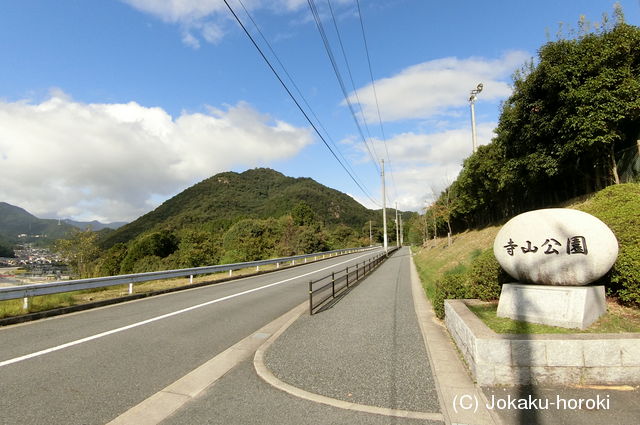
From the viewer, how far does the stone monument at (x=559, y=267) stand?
520cm

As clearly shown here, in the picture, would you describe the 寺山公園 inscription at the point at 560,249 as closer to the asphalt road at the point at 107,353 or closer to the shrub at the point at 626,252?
the shrub at the point at 626,252

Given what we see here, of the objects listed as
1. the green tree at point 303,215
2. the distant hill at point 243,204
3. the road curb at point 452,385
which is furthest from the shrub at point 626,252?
the distant hill at point 243,204

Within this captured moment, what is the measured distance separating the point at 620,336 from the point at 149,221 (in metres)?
114

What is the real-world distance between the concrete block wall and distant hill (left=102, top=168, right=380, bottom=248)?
9001 cm

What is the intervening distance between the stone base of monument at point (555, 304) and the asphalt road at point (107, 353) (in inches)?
209

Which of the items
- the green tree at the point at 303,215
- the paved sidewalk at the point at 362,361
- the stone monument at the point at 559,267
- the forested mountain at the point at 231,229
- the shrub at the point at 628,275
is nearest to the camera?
the paved sidewalk at the point at 362,361

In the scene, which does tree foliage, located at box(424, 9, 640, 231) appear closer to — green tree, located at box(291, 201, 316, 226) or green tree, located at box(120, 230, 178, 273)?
green tree, located at box(120, 230, 178, 273)

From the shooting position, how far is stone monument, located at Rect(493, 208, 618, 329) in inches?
205

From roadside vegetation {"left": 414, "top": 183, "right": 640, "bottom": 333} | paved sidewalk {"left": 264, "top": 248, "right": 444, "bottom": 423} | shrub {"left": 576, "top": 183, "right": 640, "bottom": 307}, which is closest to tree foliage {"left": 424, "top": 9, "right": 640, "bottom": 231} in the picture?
roadside vegetation {"left": 414, "top": 183, "right": 640, "bottom": 333}

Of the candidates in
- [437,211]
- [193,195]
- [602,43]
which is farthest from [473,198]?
[193,195]

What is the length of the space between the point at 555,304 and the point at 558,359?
1.47 metres

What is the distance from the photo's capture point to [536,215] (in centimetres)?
600

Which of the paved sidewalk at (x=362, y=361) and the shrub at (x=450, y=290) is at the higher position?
the shrub at (x=450, y=290)

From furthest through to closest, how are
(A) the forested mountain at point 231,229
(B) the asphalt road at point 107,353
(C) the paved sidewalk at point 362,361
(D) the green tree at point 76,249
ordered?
(A) the forested mountain at point 231,229
(D) the green tree at point 76,249
(C) the paved sidewalk at point 362,361
(B) the asphalt road at point 107,353
